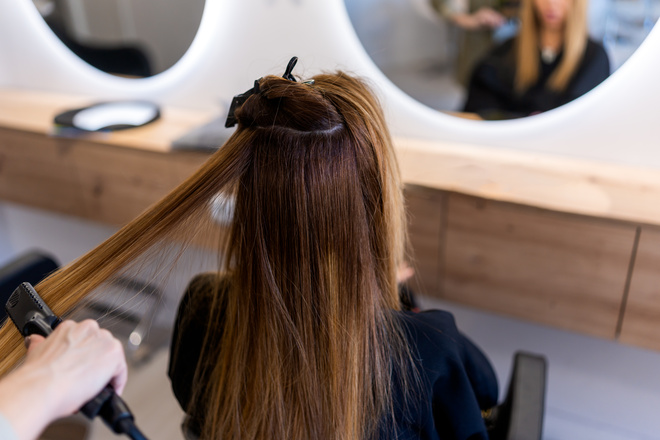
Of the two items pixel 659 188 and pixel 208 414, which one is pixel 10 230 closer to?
pixel 208 414

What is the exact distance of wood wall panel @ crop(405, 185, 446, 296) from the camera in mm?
1367

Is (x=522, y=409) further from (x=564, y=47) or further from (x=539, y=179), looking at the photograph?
(x=564, y=47)

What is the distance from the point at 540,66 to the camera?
4.54 feet

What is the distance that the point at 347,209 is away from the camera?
0.81m

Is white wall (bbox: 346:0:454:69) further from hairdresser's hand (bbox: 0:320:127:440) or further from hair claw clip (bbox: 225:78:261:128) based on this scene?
hairdresser's hand (bbox: 0:320:127:440)

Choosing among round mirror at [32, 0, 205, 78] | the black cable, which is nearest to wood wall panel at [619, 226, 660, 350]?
the black cable

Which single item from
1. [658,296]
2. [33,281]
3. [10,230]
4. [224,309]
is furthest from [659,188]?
[10,230]

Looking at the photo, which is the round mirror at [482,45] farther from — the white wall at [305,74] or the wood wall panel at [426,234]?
the wood wall panel at [426,234]

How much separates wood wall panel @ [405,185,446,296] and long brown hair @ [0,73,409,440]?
45 centimetres

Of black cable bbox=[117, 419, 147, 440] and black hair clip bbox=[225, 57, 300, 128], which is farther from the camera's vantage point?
black hair clip bbox=[225, 57, 300, 128]

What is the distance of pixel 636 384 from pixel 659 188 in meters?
0.68

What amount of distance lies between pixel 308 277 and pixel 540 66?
0.92 metres

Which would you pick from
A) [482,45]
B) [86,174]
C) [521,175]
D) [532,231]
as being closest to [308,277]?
[532,231]

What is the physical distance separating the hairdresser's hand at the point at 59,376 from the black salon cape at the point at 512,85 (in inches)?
45.0
